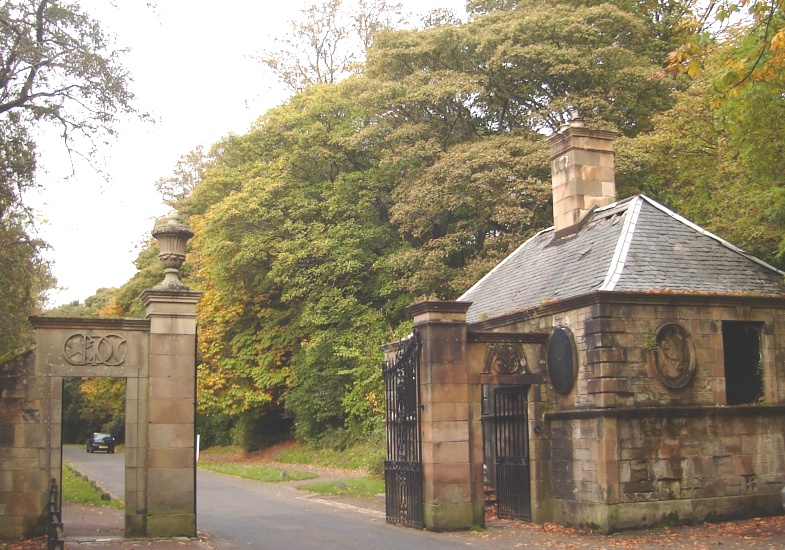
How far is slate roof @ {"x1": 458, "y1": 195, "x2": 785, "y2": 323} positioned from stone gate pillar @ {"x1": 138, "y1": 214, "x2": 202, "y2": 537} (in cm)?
630

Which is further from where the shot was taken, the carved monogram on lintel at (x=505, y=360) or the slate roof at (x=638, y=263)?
the carved monogram on lintel at (x=505, y=360)

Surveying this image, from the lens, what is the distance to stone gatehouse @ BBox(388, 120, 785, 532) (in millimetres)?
13500

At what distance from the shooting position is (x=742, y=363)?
14703 mm

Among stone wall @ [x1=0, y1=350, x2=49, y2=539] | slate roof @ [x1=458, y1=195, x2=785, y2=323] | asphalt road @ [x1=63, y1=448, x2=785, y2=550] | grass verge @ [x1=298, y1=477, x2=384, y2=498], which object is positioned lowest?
grass verge @ [x1=298, y1=477, x2=384, y2=498]

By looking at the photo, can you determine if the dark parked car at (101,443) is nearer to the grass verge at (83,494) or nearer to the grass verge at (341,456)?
the grass verge at (341,456)

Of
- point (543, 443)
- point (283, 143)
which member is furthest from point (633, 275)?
point (283, 143)

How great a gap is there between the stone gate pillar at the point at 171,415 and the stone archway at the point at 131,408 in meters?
0.02

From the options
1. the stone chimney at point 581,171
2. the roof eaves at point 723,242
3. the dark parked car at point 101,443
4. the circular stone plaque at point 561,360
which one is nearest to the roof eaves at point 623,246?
the roof eaves at point 723,242

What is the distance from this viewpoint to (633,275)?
14211mm

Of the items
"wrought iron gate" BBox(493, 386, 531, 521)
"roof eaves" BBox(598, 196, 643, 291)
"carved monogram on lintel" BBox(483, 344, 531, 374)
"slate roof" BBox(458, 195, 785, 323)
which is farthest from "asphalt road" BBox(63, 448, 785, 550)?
"roof eaves" BBox(598, 196, 643, 291)

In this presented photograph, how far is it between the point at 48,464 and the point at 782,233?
13.2m

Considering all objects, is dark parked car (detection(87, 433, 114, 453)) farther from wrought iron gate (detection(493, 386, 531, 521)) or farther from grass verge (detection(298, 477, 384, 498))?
wrought iron gate (detection(493, 386, 531, 521))

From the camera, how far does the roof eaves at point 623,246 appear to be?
45.8ft

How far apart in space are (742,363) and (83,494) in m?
15.0
